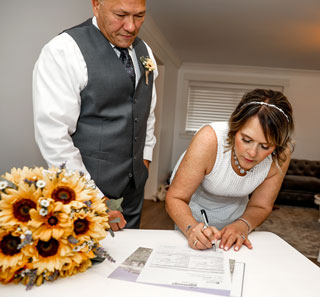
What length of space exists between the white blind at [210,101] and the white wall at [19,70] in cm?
595

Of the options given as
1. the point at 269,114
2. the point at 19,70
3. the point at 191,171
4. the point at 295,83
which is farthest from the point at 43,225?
the point at 295,83

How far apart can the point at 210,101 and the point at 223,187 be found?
6.56 metres

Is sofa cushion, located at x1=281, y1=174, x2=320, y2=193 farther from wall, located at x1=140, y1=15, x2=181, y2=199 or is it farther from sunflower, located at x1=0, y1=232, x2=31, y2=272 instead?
sunflower, located at x1=0, y1=232, x2=31, y2=272

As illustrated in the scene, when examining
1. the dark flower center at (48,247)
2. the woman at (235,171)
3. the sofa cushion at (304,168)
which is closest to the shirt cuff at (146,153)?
the woman at (235,171)

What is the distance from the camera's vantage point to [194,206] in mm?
1797

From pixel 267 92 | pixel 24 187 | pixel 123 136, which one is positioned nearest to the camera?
pixel 24 187

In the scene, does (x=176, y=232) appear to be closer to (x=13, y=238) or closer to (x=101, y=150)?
(x=101, y=150)

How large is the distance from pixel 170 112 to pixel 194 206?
5672mm

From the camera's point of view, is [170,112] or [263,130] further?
[170,112]

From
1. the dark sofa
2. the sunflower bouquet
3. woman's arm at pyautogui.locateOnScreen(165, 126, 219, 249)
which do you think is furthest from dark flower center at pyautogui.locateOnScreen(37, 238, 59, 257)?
the dark sofa

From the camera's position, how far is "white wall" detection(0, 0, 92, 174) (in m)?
1.94

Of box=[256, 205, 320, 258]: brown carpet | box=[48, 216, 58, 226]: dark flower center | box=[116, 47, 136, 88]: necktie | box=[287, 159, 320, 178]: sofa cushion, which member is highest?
box=[116, 47, 136, 88]: necktie

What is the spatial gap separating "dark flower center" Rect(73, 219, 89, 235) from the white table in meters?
0.16

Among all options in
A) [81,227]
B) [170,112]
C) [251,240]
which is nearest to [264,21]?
[170,112]
